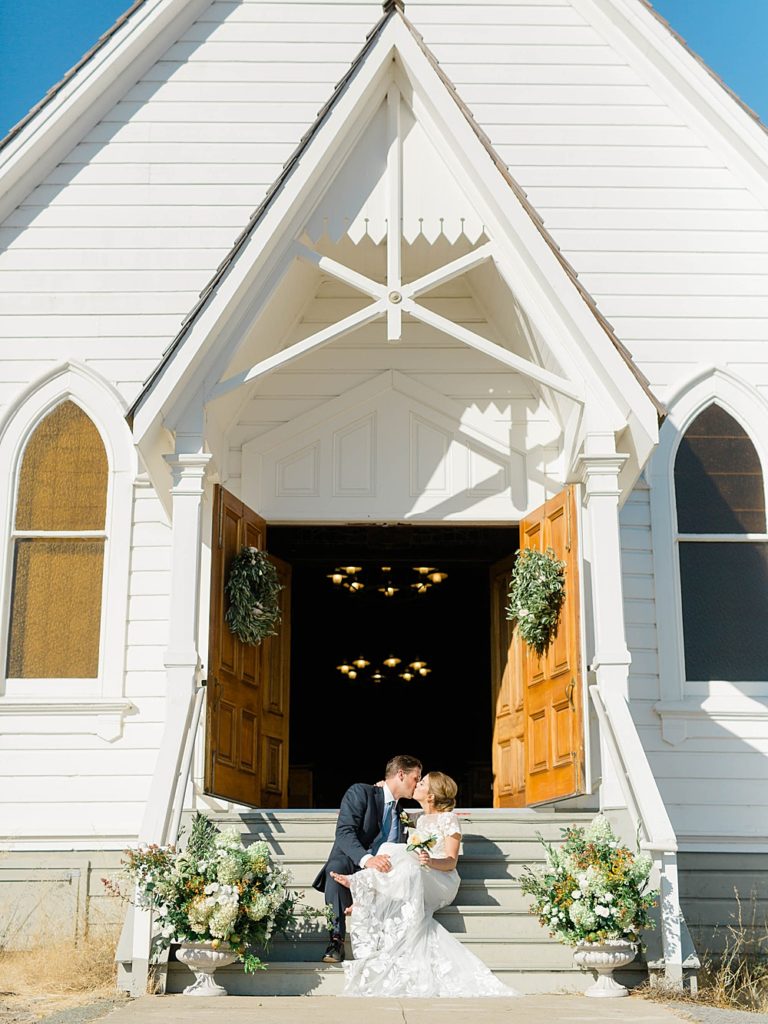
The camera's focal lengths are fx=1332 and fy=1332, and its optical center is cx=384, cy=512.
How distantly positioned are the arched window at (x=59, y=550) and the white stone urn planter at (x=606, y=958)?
5054 millimetres

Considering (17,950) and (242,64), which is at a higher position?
(242,64)

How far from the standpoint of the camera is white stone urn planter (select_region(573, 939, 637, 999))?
7.13 metres

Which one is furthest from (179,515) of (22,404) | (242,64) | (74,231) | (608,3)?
(608,3)

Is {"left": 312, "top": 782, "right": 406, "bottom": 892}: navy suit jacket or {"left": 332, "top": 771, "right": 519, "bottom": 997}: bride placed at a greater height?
{"left": 312, "top": 782, "right": 406, "bottom": 892}: navy suit jacket

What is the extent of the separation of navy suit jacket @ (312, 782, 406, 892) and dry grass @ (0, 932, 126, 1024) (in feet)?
4.67

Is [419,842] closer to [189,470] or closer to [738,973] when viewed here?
[738,973]

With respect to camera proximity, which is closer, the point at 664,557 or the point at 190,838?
the point at 190,838

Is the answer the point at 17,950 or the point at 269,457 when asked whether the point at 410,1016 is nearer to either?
the point at 17,950

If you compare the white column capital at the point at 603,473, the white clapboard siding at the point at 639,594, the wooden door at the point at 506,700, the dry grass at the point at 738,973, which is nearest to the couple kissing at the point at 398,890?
the dry grass at the point at 738,973

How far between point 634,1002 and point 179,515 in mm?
4303

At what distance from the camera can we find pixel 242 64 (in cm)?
1209

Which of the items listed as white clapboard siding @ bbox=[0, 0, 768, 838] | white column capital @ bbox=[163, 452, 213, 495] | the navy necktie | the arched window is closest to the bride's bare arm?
the navy necktie

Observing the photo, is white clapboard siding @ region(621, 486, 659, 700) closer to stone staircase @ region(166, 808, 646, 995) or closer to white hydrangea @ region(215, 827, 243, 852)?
stone staircase @ region(166, 808, 646, 995)

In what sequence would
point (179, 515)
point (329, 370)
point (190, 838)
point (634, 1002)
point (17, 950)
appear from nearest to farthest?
point (634, 1002)
point (190, 838)
point (179, 515)
point (17, 950)
point (329, 370)
